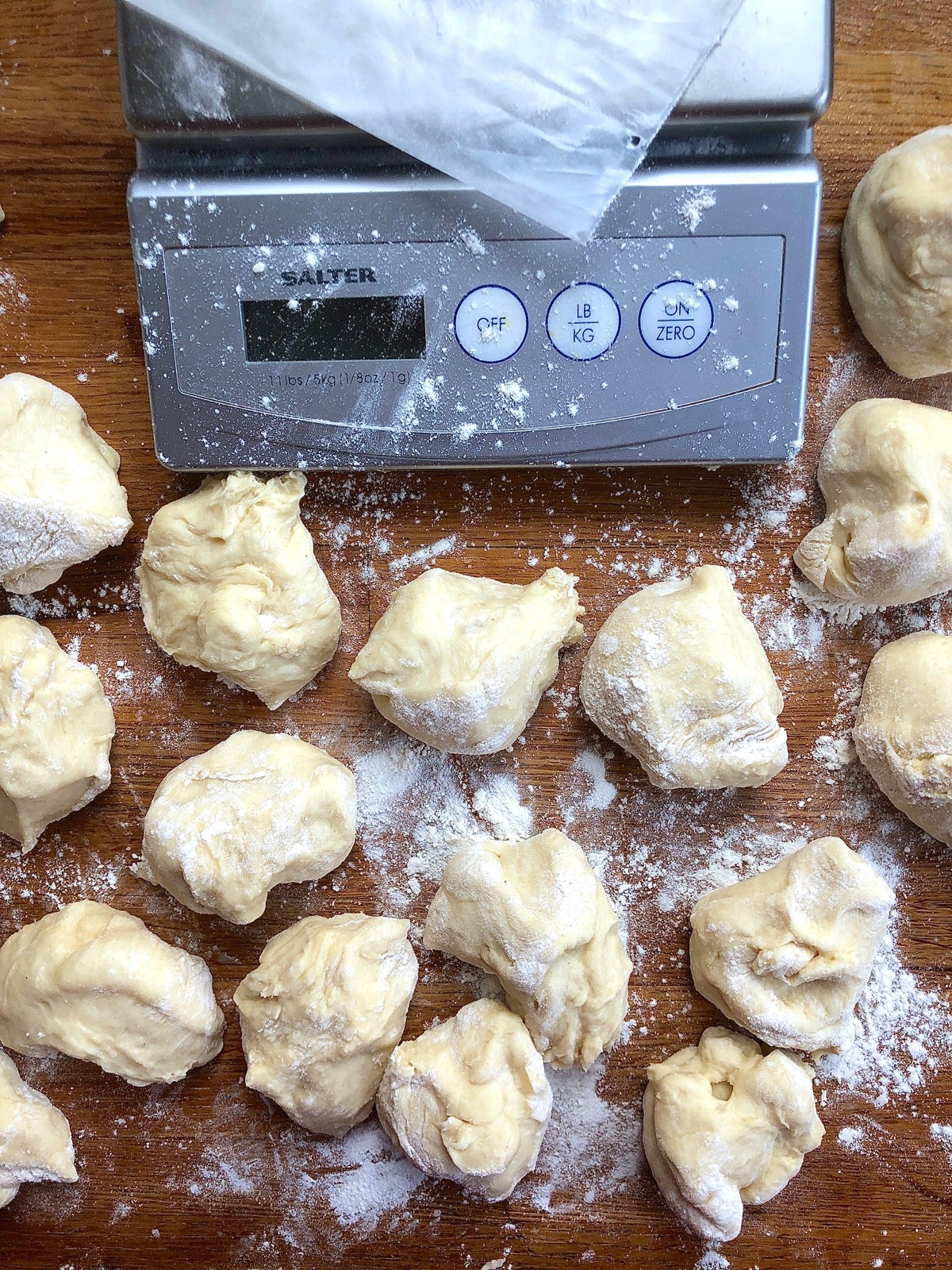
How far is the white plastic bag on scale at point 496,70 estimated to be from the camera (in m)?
0.86

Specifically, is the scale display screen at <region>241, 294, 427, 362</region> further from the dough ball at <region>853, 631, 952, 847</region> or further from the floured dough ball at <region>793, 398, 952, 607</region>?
the dough ball at <region>853, 631, 952, 847</region>

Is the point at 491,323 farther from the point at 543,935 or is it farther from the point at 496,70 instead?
the point at 543,935

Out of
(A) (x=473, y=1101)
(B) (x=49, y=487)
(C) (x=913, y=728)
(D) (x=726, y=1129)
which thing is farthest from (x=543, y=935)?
(B) (x=49, y=487)

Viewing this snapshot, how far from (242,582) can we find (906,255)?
796 mm

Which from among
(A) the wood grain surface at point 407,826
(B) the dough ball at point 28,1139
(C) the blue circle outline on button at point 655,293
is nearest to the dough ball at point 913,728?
(A) the wood grain surface at point 407,826

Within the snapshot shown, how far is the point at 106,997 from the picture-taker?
105 cm

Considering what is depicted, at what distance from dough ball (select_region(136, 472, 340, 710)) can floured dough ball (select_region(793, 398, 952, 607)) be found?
1.94ft

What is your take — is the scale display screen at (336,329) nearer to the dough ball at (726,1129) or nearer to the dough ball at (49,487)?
the dough ball at (49,487)

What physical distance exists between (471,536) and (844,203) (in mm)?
568

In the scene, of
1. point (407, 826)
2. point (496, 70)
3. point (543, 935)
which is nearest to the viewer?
point (496, 70)

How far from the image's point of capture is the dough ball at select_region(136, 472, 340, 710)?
1.02 meters

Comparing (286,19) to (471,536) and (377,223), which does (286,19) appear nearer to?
(377,223)

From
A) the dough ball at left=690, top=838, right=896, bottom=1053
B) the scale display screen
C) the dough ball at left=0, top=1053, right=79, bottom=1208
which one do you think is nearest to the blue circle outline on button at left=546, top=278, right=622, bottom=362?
the scale display screen

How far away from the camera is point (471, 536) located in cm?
111
